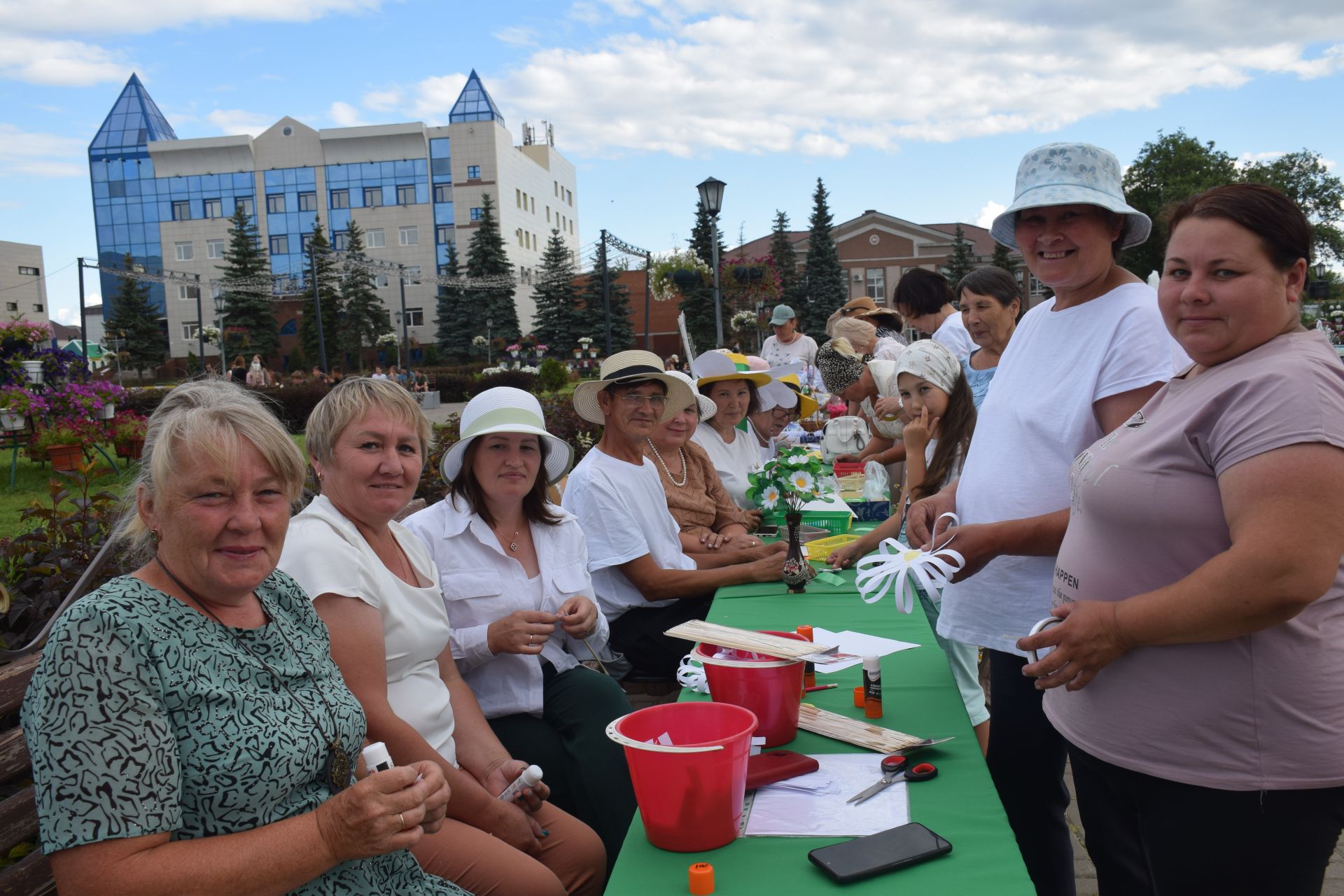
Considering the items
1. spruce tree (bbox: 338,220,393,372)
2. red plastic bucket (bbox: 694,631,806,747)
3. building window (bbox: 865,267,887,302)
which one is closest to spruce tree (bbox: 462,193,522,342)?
spruce tree (bbox: 338,220,393,372)

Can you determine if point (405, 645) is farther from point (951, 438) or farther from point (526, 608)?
point (951, 438)

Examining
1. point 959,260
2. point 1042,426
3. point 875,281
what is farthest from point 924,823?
point 875,281

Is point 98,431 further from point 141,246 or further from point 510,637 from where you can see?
point 141,246

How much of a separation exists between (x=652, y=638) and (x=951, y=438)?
5.48ft

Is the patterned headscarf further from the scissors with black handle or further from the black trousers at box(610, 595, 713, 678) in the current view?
the scissors with black handle

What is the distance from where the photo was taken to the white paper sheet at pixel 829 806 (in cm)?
174

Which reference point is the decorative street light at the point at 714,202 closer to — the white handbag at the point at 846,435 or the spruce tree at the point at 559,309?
the white handbag at the point at 846,435

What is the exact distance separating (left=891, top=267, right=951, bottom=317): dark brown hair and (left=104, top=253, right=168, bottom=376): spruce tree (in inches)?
2133

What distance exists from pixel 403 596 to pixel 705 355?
367cm

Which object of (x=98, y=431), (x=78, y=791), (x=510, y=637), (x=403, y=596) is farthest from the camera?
(x=98, y=431)

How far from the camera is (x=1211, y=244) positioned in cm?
159

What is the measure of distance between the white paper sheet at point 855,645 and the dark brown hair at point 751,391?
2932 millimetres

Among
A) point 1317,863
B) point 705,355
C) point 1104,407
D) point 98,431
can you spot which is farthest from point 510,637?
point 98,431

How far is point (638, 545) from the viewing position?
3.83 meters
